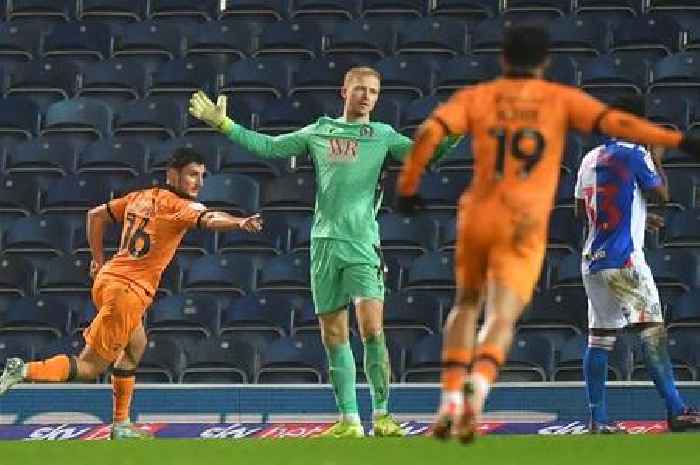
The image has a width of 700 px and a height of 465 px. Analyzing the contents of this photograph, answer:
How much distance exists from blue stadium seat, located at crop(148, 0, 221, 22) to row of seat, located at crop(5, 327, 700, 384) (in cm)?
572

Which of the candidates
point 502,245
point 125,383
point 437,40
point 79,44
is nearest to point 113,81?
point 79,44

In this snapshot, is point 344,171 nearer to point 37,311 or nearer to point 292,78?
point 37,311

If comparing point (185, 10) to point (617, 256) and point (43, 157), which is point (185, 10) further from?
point (617, 256)

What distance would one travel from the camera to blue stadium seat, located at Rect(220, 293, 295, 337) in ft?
52.3

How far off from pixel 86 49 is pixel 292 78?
98.0 inches

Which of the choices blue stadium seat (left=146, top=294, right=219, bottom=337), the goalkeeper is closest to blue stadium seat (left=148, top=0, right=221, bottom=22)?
blue stadium seat (left=146, top=294, right=219, bottom=337)

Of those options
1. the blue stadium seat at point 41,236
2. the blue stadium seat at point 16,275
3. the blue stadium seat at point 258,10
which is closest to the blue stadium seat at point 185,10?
the blue stadium seat at point 258,10

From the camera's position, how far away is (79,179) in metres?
17.5

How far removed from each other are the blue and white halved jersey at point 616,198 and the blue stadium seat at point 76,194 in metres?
6.97

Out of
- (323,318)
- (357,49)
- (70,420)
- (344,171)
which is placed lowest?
(70,420)

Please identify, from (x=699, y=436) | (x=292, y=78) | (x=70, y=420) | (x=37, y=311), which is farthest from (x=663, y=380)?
(x=292, y=78)

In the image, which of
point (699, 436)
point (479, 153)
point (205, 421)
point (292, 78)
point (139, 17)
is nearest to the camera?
point (479, 153)

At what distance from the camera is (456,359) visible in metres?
7.56

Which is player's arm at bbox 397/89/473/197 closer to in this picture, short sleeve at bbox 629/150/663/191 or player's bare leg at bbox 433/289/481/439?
player's bare leg at bbox 433/289/481/439
